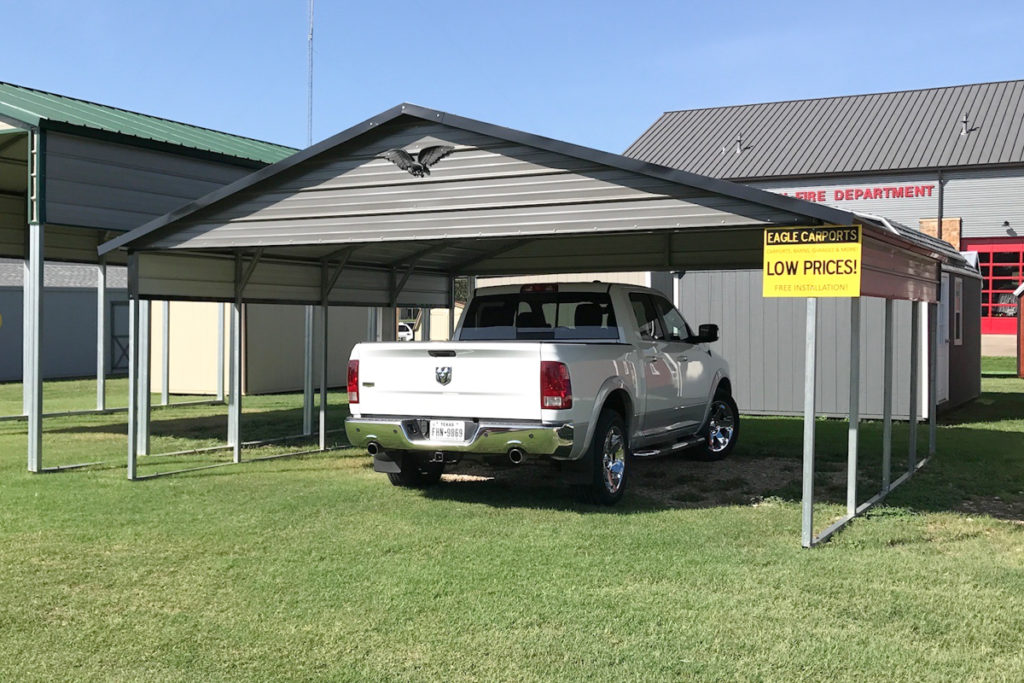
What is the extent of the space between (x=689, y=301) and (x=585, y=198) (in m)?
9.67

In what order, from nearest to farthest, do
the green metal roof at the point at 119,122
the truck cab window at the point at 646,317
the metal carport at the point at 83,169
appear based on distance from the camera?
the truck cab window at the point at 646,317, the metal carport at the point at 83,169, the green metal roof at the point at 119,122

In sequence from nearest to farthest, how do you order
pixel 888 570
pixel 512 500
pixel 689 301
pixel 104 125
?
1. pixel 888 570
2. pixel 512 500
3. pixel 104 125
4. pixel 689 301

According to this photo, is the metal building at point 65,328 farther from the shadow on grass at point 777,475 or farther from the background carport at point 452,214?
the background carport at point 452,214

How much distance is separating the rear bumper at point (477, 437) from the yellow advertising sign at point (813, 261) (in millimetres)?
1984

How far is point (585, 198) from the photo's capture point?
8406mm

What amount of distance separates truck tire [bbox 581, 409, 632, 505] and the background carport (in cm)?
162

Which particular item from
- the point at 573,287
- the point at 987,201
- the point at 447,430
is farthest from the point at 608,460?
the point at 987,201

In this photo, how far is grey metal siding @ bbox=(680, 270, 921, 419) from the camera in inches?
645

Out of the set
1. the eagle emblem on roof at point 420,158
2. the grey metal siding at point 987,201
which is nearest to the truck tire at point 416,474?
the eagle emblem on roof at point 420,158

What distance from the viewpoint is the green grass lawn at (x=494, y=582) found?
198 inches

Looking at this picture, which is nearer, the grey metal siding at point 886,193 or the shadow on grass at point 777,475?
the shadow on grass at point 777,475

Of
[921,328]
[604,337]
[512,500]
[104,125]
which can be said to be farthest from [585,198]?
[921,328]

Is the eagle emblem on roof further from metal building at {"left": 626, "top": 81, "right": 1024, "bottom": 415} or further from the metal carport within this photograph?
metal building at {"left": 626, "top": 81, "right": 1024, "bottom": 415}

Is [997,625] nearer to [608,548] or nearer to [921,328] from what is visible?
[608,548]
